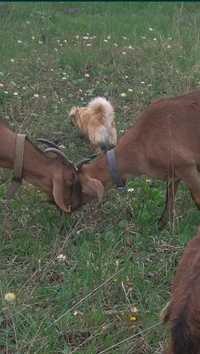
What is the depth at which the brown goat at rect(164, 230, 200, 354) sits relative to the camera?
2320 mm

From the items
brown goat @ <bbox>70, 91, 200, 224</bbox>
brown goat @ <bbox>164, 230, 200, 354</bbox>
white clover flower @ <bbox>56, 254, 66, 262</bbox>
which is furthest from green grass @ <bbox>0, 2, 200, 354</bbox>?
brown goat @ <bbox>164, 230, 200, 354</bbox>

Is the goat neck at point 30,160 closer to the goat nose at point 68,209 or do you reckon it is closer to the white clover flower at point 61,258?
the goat nose at point 68,209

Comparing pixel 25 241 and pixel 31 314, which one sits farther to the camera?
pixel 25 241

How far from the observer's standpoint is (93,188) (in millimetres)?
5137

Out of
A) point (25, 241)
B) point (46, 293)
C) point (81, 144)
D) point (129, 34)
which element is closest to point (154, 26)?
point (129, 34)

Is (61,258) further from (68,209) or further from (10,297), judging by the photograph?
(68,209)

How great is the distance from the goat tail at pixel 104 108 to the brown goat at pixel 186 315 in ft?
12.8

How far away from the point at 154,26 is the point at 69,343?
753 centimetres

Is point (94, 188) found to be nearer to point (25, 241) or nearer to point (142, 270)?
point (25, 241)

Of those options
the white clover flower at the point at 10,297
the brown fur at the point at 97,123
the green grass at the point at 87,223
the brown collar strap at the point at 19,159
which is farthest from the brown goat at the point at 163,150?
the white clover flower at the point at 10,297

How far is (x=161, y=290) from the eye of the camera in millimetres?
4008

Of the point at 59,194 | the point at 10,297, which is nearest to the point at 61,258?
the point at 10,297

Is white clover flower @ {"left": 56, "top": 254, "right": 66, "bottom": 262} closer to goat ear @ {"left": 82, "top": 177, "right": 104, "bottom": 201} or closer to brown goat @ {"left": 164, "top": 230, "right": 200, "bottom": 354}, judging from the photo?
goat ear @ {"left": 82, "top": 177, "right": 104, "bottom": 201}

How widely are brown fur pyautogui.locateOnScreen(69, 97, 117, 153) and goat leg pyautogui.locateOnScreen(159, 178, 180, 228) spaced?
0.96 meters
